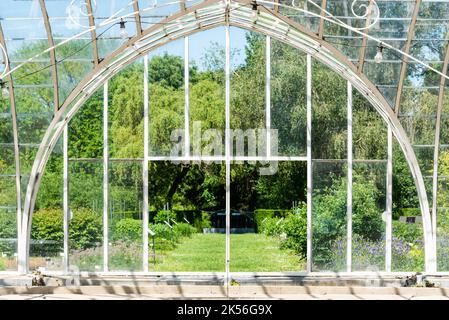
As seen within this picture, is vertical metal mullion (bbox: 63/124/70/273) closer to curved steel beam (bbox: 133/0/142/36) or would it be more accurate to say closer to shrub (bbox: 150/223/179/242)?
shrub (bbox: 150/223/179/242)

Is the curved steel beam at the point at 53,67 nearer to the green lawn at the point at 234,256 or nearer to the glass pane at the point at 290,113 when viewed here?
the green lawn at the point at 234,256

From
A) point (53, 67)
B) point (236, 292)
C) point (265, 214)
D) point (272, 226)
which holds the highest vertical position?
point (53, 67)

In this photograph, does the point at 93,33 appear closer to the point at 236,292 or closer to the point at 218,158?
the point at 218,158

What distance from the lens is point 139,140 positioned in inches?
742

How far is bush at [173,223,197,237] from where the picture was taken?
18750mm

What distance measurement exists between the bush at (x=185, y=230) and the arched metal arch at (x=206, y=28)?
9.84 feet

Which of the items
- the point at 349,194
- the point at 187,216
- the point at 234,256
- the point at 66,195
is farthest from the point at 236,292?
the point at 66,195

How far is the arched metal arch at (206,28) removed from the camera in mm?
18094

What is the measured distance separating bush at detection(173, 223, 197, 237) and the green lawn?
106 mm

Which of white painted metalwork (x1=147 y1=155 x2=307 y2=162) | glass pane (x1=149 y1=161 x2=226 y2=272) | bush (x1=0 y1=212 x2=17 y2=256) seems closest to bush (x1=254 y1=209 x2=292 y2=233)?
glass pane (x1=149 y1=161 x2=226 y2=272)

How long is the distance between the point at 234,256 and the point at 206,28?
475 cm

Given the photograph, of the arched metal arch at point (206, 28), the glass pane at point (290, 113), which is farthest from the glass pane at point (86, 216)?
the glass pane at point (290, 113)

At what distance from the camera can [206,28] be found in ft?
61.6
